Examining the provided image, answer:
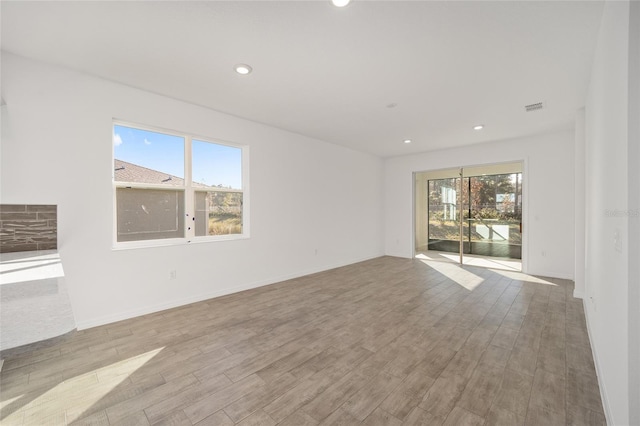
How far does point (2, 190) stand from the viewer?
8.07ft

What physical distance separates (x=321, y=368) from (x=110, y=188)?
2990 millimetres

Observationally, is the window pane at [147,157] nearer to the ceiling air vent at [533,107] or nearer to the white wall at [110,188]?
the white wall at [110,188]

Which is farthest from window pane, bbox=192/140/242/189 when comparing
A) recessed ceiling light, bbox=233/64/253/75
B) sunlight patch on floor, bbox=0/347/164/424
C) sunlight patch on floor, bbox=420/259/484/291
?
sunlight patch on floor, bbox=420/259/484/291

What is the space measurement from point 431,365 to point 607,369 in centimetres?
108

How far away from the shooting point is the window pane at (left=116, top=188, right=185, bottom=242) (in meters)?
3.26

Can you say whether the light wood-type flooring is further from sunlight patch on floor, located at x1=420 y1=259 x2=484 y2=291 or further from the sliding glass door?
the sliding glass door

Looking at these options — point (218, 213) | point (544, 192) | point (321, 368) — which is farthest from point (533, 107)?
point (218, 213)

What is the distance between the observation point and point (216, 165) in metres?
4.10

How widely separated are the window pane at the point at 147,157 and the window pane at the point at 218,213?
0.42 meters

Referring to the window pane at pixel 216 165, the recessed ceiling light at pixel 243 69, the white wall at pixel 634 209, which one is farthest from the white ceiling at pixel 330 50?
the white wall at pixel 634 209

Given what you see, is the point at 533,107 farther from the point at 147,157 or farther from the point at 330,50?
the point at 147,157

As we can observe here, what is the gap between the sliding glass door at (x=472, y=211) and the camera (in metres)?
6.27

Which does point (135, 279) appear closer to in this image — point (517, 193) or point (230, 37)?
point (230, 37)

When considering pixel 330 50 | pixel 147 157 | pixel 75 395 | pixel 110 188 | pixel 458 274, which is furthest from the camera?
pixel 458 274
